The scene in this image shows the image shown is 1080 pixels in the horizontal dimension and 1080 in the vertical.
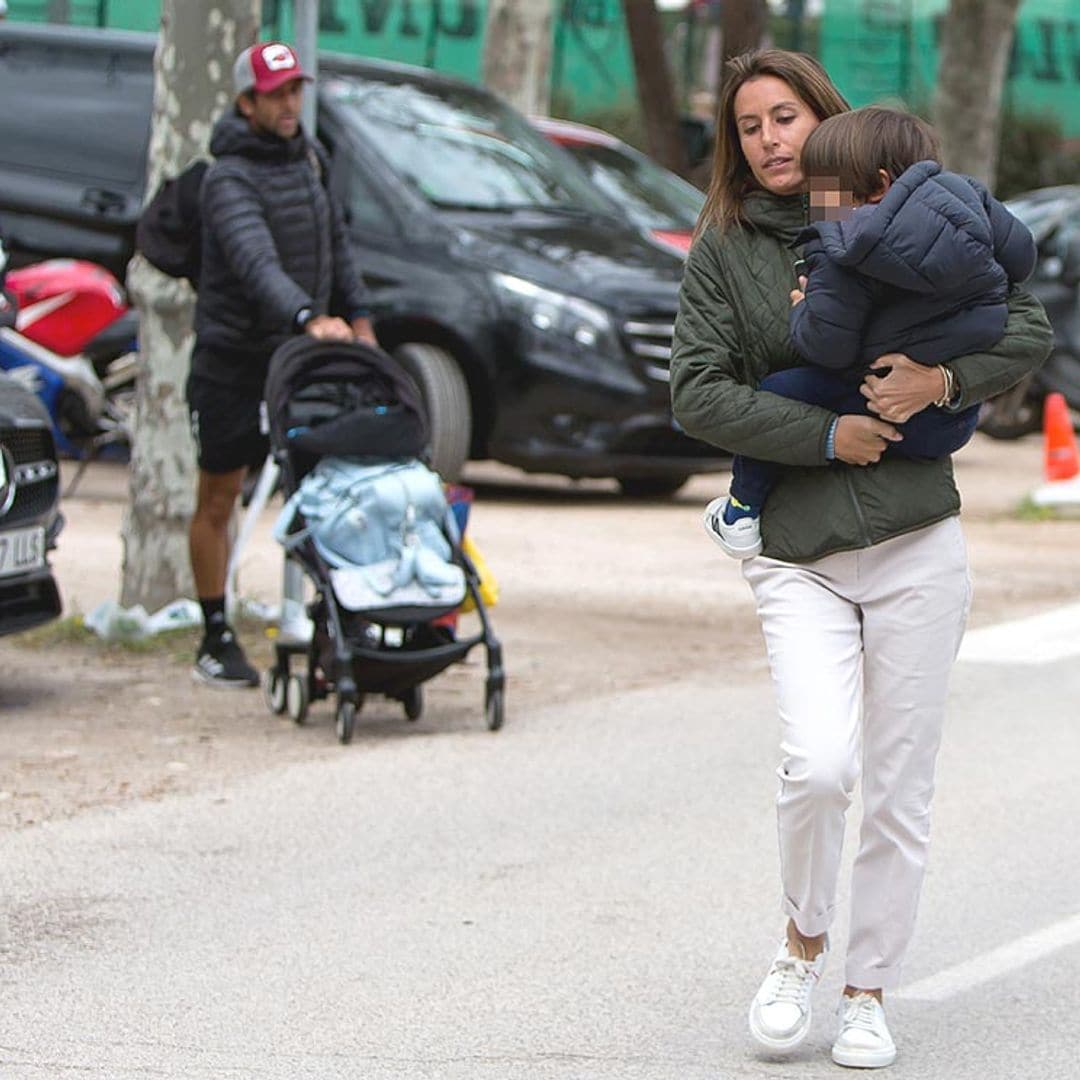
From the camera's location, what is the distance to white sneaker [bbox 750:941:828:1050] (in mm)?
4652

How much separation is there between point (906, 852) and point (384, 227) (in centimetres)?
914

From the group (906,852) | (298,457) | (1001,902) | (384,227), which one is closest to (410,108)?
(384,227)

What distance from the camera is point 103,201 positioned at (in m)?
14.2

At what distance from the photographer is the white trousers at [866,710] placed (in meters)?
4.51

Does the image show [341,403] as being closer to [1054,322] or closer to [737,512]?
[737,512]

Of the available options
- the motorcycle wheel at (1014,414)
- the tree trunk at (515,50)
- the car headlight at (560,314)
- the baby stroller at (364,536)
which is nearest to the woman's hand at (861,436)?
the baby stroller at (364,536)

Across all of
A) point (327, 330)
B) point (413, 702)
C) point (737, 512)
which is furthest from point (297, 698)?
point (737, 512)

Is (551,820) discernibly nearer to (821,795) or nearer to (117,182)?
(821,795)

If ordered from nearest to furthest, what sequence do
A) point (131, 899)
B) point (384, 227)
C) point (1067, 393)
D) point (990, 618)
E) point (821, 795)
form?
point (821, 795)
point (131, 899)
point (990, 618)
point (384, 227)
point (1067, 393)

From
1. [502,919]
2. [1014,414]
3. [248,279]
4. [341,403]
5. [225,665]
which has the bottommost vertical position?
[1014,414]

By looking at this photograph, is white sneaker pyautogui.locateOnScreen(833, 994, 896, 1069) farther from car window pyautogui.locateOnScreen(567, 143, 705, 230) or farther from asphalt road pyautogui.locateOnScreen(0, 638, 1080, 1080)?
car window pyautogui.locateOnScreen(567, 143, 705, 230)

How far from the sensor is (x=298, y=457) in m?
7.95

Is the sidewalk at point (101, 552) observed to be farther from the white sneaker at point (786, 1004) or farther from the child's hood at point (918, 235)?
the child's hood at point (918, 235)

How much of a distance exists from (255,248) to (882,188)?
13.2ft
